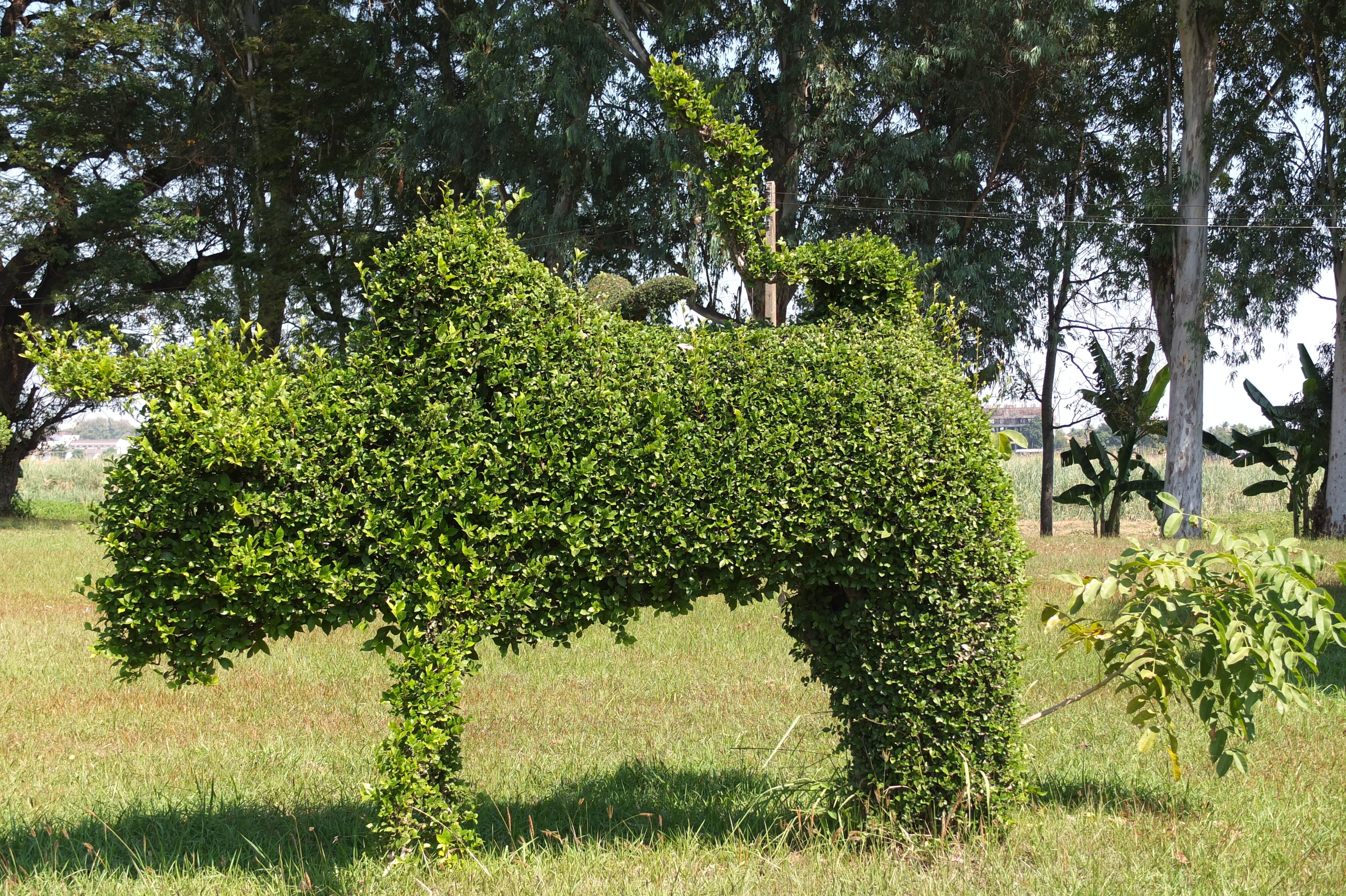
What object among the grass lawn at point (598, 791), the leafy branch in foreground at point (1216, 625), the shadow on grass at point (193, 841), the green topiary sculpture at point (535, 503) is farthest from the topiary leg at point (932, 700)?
the shadow on grass at point (193, 841)

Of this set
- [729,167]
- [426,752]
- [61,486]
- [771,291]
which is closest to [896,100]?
[771,291]

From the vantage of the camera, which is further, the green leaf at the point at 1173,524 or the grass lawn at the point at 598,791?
the green leaf at the point at 1173,524

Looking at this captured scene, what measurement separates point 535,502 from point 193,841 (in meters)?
2.43

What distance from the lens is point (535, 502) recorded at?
14.0 feet

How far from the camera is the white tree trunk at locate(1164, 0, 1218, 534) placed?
63.8 ft

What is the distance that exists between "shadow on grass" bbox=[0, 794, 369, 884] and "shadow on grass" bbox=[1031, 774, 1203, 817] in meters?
3.43

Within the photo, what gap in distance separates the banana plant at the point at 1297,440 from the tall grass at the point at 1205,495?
486 centimetres

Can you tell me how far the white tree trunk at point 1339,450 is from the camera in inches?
764

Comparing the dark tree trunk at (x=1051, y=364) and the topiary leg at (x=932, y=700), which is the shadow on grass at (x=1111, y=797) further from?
the dark tree trunk at (x=1051, y=364)

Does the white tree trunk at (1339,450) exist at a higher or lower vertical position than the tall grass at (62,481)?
higher

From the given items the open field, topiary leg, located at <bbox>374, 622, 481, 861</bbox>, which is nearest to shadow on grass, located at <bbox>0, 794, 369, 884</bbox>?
topiary leg, located at <bbox>374, 622, 481, 861</bbox>

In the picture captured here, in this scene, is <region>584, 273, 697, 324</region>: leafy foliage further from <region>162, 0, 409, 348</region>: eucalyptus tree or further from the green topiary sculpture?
<region>162, 0, 409, 348</region>: eucalyptus tree

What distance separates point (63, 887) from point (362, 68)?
2208 cm

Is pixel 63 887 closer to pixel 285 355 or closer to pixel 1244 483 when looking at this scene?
pixel 285 355
